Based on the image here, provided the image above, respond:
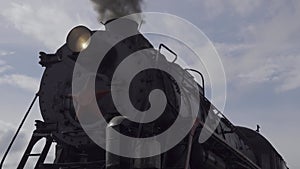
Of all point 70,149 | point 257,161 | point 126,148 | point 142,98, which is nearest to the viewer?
point 126,148

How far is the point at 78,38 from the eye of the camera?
7270 mm

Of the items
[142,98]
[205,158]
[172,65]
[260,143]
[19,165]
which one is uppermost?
[260,143]

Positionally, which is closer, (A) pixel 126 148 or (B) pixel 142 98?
(A) pixel 126 148

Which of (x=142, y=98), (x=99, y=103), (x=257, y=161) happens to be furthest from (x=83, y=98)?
(x=257, y=161)

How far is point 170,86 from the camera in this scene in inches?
292

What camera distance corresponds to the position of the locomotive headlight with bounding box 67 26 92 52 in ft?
23.8

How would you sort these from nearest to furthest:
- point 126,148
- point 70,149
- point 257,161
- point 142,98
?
point 126,148
point 142,98
point 70,149
point 257,161

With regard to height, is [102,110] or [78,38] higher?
[78,38]

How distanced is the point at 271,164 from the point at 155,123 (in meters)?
6.03

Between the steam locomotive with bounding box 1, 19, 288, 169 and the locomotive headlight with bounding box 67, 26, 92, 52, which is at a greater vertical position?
the locomotive headlight with bounding box 67, 26, 92, 52

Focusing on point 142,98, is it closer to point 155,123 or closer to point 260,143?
point 155,123

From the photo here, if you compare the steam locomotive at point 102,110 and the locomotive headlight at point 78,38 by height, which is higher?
the locomotive headlight at point 78,38

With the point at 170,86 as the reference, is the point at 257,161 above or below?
above

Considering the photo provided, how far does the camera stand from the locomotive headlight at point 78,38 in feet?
23.8
